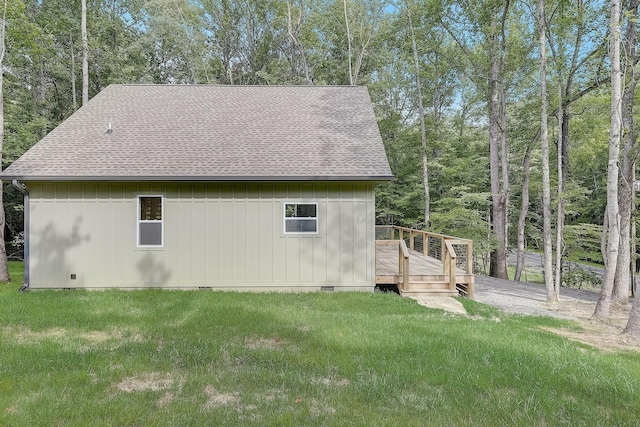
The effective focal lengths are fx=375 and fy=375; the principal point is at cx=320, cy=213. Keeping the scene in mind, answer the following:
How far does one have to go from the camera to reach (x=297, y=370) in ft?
13.0

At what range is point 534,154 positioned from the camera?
1842 centimetres

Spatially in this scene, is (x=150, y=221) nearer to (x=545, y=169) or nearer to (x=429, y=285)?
(x=429, y=285)

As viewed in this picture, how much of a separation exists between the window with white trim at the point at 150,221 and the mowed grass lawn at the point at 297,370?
6.81 ft

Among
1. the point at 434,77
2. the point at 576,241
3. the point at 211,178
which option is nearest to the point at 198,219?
the point at 211,178

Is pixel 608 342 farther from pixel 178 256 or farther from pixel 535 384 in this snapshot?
pixel 178 256

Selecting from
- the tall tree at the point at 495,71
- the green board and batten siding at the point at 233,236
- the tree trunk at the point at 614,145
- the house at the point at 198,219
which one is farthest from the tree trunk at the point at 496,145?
the green board and batten siding at the point at 233,236

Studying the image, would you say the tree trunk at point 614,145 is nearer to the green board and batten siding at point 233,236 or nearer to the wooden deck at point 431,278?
the wooden deck at point 431,278

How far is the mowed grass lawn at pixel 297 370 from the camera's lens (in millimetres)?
3096

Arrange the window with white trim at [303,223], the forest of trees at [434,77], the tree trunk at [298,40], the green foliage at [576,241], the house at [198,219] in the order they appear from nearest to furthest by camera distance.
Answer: the house at [198,219], the window with white trim at [303,223], the forest of trees at [434,77], the green foliage at [576,241], the tree trunk at [298,40]

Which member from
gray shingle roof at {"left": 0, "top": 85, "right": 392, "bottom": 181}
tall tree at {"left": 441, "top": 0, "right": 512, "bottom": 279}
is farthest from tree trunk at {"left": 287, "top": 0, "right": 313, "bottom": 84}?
gray shingle roof at {"left": 0, "top": 85, "right": 392, "bottom": 181}

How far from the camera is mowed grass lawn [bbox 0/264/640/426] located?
3096 millimetres

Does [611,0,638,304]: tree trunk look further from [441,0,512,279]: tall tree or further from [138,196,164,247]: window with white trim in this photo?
[138,196,164,247]: window with white trim

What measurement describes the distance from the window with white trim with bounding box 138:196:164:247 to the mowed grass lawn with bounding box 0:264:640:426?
6.81 ft

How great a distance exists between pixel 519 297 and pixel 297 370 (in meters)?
7.21
